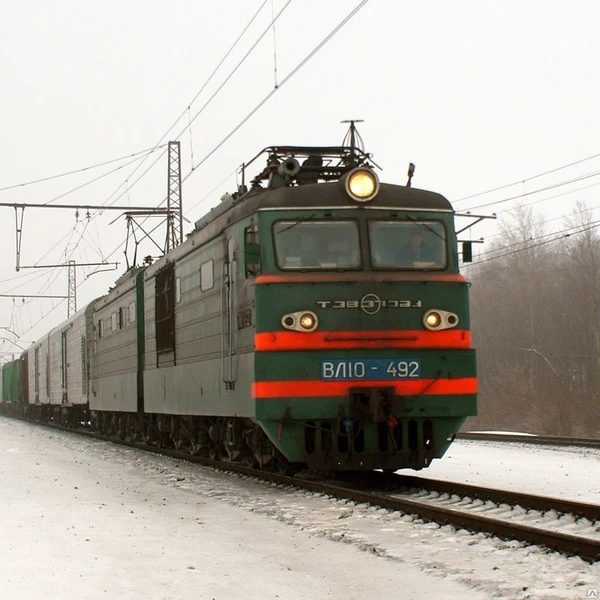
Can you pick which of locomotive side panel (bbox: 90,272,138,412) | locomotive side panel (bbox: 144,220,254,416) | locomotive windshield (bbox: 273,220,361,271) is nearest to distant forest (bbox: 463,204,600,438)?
locomotive side panel (bbox: 90,272,138,412)

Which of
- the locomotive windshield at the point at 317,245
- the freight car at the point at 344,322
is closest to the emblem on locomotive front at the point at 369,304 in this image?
the freight car at the point at 344,322

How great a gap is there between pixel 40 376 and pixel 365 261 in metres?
34.9

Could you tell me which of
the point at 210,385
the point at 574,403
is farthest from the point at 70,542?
the point at 574,403

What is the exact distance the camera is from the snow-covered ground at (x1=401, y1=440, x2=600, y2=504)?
1234cm

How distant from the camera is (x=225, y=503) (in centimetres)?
1105

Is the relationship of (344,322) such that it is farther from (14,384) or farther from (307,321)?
(14,384)

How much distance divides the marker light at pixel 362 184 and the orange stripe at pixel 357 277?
89cm

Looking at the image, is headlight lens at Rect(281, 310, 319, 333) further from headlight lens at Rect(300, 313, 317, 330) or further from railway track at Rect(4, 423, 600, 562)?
railway track at Rect(4, 423, 600, 562)

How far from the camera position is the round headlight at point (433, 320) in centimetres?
1158

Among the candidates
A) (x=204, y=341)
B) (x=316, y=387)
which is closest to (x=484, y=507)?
(x=316, y=387)

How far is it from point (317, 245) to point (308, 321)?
95cm

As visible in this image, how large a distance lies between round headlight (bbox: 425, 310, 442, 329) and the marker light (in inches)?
58.7

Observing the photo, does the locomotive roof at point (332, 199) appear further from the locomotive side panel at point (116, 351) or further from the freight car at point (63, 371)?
the freight car at point (63, 371)

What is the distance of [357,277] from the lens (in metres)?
11.5
